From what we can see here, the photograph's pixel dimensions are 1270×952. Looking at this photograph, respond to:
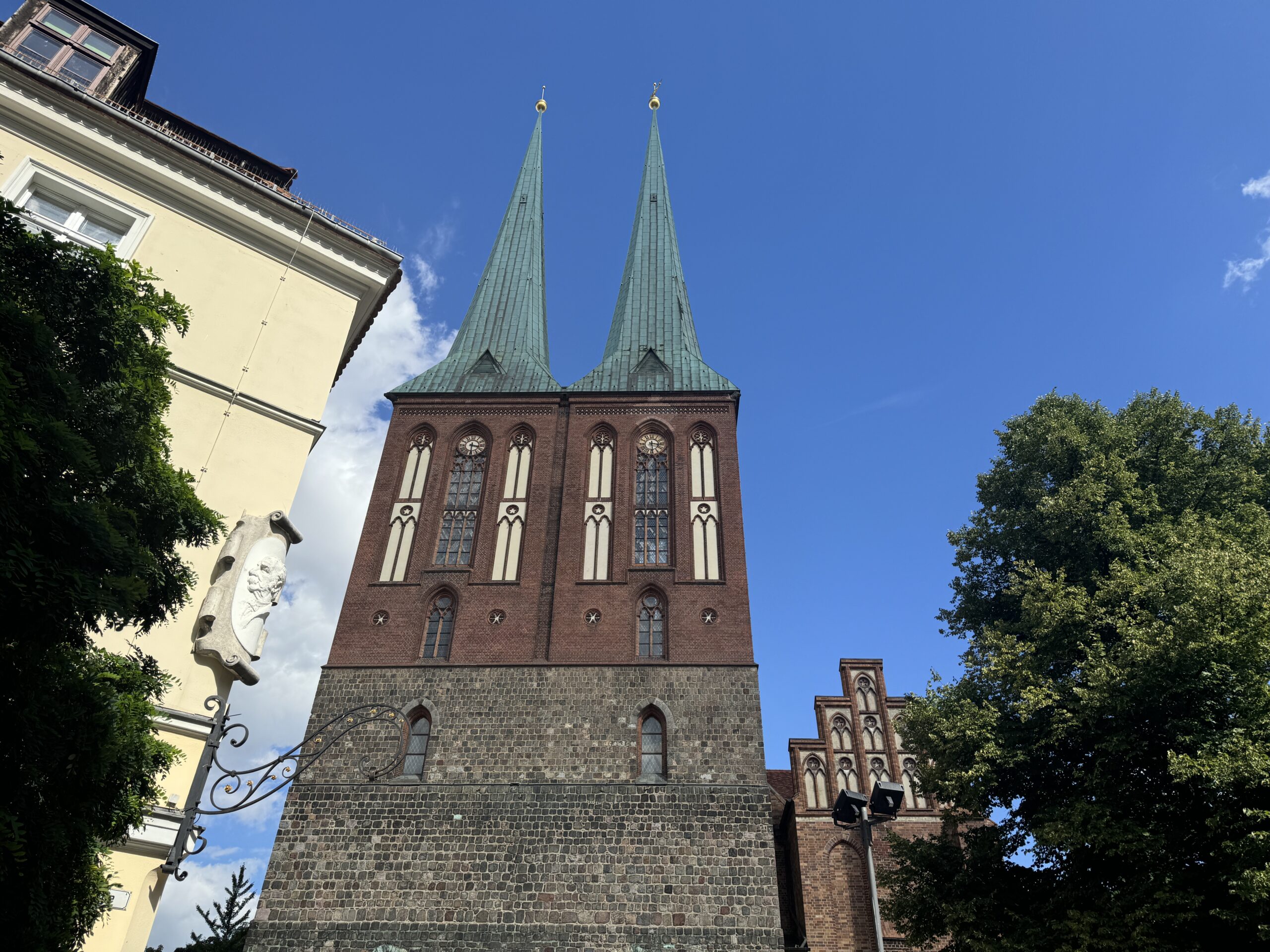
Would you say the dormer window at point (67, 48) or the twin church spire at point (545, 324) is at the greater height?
the twin church spire at point (545, 324)

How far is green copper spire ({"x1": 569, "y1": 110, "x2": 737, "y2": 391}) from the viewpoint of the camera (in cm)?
2414

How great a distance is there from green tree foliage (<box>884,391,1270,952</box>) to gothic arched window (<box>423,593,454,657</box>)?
10454 millimetres

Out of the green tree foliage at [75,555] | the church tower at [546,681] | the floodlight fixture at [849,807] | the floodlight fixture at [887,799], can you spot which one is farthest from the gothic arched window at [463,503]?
the green tree foliage at [75,555]

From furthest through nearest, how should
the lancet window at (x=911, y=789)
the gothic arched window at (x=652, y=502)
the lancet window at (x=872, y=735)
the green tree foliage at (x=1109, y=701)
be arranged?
1. the gothic arched window at (x=652, y=502)
2. the lancet window at (x=872, y=735)
3. the lancet window at (x=911, y=789)
4. the green tree foliage at (x=1109, y=701)

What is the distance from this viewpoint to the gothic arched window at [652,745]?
694 inches

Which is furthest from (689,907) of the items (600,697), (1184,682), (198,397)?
(198,397)

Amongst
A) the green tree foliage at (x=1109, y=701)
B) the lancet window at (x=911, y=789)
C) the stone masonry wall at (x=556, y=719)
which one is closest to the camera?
the green tree foliage at (x=1109, y=701)

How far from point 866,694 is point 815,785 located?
2759 mm

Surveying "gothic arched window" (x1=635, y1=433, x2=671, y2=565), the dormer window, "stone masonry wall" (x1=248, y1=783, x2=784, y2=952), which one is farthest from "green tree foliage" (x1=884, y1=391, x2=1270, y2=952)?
the dormer window

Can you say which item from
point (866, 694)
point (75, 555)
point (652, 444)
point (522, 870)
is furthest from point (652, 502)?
point (75, 555)

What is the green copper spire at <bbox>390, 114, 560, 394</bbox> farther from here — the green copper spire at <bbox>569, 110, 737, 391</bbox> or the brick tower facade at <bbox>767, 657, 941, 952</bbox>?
the brick tower facade at <bbox>767, 657, 941, 952</bbox>

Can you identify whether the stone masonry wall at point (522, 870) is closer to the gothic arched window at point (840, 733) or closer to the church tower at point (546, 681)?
the church tower at point (546, 681)

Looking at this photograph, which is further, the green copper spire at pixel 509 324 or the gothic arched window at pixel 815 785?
the green copper spire at pixel 509 324

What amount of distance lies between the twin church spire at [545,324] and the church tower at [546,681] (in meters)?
0.13
